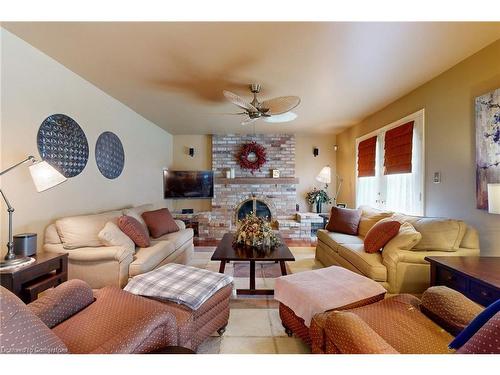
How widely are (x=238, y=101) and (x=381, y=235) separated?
81.3 inches

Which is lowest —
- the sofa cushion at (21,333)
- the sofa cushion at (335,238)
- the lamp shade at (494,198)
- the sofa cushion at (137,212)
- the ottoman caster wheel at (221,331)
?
the ottoman caster wheel at (221,331)

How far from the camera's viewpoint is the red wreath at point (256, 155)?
218 inches

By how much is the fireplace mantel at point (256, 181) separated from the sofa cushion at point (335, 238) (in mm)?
2217

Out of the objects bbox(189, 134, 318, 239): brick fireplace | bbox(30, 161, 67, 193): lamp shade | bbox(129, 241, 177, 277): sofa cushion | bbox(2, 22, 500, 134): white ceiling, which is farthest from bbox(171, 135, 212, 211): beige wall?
bbox(30, 161, 67, 193): lamp shade

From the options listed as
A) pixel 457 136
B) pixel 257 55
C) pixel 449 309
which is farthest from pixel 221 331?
pixel 457 136

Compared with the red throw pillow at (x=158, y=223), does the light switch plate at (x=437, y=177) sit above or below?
above

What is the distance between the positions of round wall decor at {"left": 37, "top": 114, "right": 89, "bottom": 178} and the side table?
3.16 ft

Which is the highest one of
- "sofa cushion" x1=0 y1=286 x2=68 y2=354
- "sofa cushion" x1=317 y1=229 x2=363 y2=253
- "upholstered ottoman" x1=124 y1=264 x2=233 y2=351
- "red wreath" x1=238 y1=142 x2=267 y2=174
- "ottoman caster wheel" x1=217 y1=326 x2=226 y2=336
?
"red wreath" x1=238 y1=142 x2=267 y2=174

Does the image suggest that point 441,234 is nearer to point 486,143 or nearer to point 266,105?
point 486,143

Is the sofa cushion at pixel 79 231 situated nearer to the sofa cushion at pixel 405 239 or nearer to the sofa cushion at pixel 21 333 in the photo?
the sofa cushion at pixel 21 333

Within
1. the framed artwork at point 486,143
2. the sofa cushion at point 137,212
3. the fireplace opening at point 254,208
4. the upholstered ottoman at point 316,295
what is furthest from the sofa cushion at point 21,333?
the fireplace opening at point 254,208

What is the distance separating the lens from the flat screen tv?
5461mm

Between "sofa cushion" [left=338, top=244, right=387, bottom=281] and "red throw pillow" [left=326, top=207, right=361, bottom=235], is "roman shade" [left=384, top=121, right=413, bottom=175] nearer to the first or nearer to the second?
"red throw pillow" [left=326, top=207, right=361, bottom=235]
